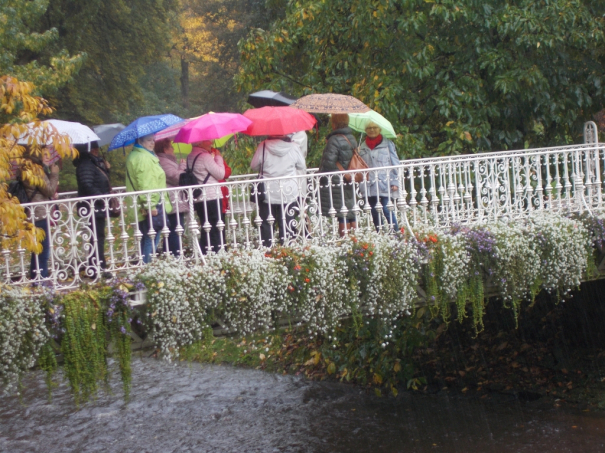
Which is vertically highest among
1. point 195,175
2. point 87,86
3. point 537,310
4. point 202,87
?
point 202,87

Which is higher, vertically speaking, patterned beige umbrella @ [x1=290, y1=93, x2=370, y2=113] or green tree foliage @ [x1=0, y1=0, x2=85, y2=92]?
green tree foliage @ [x1=0, y1=0, x2=85, y2=92]

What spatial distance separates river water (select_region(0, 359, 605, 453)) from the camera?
11.7 meters

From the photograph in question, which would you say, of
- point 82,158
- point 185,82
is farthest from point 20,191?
point 185,82

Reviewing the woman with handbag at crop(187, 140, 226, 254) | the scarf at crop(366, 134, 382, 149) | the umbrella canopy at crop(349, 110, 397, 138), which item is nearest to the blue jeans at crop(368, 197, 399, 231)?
the scarf at crop(366, 134, 382, 149)

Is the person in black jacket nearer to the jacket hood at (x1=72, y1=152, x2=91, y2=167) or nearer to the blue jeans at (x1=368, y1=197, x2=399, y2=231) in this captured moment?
the jacket hood at (x1=72, y1=152, x2=91, y2=167)

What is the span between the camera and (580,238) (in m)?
8.72

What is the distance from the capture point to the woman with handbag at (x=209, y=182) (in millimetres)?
7293

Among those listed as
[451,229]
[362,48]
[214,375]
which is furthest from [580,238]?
[214,375]

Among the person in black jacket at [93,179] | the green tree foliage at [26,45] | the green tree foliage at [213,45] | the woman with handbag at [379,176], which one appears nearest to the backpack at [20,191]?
the person in black jacket at [93,179]

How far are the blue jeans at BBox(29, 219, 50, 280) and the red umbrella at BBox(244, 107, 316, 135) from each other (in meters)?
2.25

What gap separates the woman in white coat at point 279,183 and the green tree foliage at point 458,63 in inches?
156

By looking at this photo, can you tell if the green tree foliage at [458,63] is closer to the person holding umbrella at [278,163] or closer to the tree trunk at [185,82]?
the person holding umbrella at [278,163]

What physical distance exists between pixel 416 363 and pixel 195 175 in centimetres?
838

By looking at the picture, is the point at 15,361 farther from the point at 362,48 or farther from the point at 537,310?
the point at 537,310
